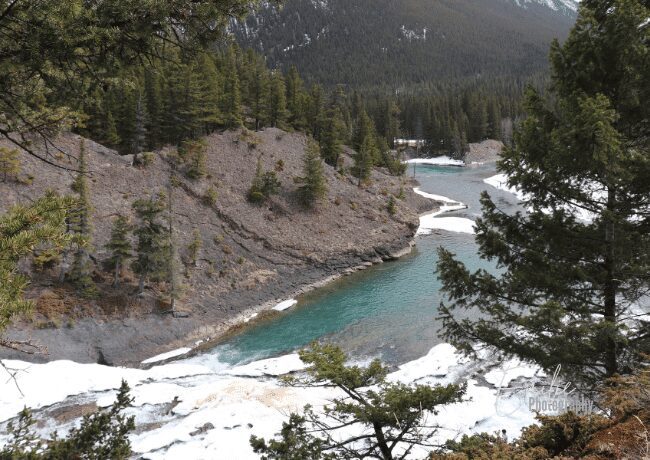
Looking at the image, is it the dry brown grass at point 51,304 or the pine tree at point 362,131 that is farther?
the pine tree at point 362,131

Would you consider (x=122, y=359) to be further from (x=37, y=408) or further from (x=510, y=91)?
(x=510, y=91)

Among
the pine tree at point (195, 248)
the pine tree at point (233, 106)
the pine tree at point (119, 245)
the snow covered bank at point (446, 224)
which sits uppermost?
the pine tree at point (233, 106)

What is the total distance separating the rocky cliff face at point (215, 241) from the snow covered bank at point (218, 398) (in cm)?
265

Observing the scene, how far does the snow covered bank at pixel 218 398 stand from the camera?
1331 cm

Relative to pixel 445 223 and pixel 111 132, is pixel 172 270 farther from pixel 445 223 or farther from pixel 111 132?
pixel 445 223

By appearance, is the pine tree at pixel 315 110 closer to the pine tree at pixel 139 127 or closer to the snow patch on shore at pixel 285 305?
the pine tree at pixel 139 127

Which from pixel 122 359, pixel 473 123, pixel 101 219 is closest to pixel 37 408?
pixel 122 359

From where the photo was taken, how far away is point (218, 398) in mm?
16844

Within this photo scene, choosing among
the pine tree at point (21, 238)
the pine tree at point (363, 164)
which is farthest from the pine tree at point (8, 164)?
the pine tree at point (363, 164)

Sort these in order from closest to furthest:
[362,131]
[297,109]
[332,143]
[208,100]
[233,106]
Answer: [208,100] → [233,106] → [332,143] → [297,109] → [362,131]

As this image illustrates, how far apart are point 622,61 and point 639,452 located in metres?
6.52

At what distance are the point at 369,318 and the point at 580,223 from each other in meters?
18.8

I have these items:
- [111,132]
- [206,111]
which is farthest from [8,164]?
[206,111]

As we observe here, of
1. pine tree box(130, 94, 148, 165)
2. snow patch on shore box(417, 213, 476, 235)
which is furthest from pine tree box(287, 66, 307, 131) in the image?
snow patch on shore box(417, 213, 476, 235)
